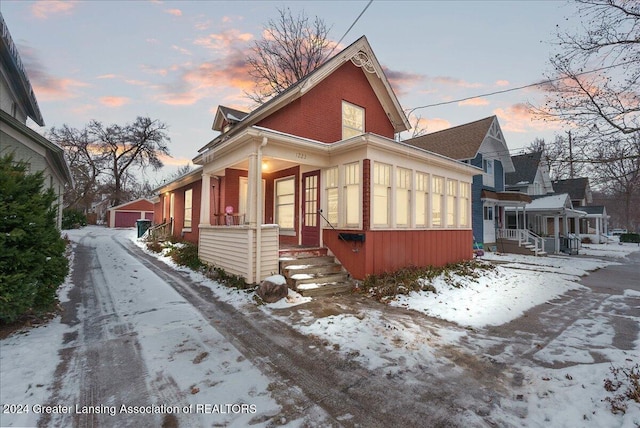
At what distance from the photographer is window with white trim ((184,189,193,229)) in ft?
46.8

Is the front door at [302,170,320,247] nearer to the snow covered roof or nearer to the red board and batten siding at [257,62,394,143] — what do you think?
the red board and batten siding at [257,62,394,143]

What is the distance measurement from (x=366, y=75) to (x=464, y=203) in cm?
678

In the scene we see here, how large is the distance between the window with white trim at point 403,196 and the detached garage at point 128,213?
131 feet

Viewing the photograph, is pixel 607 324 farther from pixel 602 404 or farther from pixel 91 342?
pixel 91 342

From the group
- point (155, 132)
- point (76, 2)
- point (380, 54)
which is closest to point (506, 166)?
point (380, 54)

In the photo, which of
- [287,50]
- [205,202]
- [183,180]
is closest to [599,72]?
[205,202]

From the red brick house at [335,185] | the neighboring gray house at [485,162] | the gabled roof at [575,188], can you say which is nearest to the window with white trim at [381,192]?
the red brick house at [335,185]

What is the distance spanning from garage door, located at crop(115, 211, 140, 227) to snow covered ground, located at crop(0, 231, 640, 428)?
3864 cm

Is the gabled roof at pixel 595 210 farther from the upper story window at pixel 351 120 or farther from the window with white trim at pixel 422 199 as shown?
the upper story window at pixel 351 120

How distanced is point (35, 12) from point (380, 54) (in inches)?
478

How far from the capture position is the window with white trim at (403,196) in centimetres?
891

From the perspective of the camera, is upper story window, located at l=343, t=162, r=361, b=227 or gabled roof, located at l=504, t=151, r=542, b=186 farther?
gabled roof, located at l=504, t=151, r=542, b=186

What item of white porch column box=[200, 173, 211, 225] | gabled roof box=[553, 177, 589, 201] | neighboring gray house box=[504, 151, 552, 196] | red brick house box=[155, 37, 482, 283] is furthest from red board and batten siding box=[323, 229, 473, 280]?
gabled roof box=[553, 177, 589, 201]

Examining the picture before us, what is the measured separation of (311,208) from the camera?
953cm
